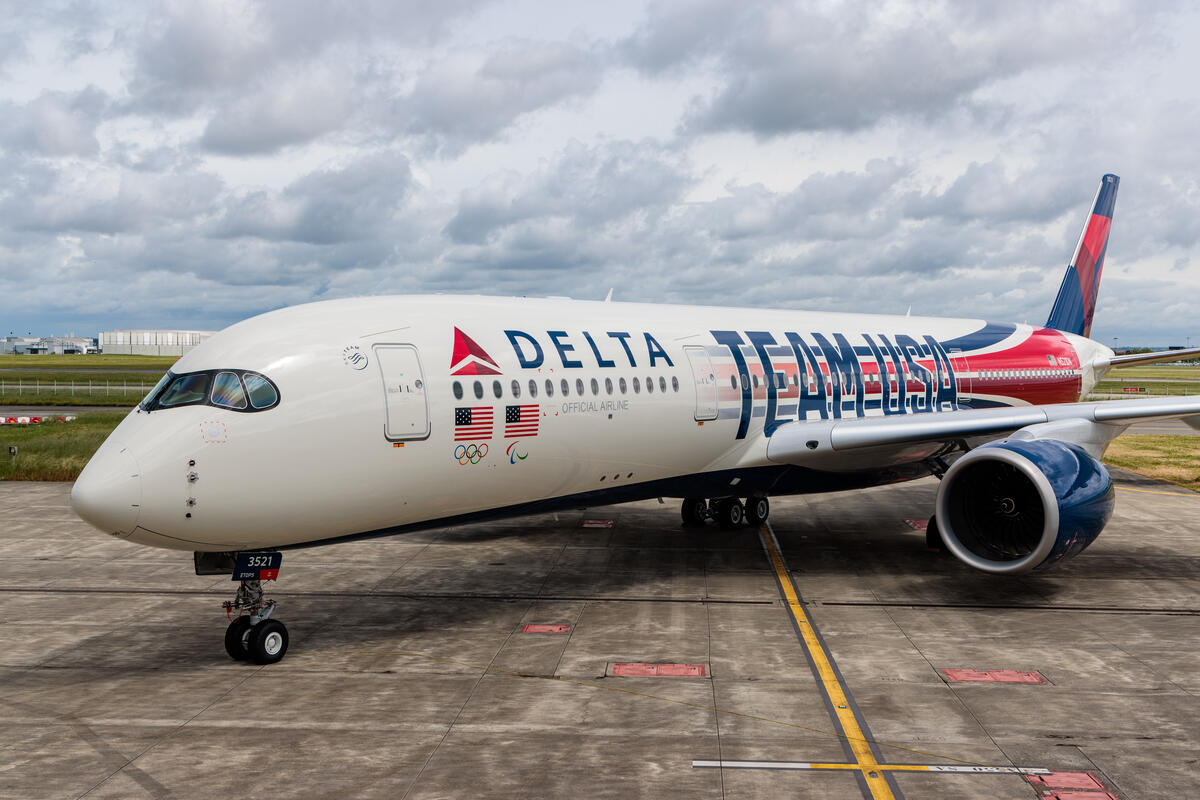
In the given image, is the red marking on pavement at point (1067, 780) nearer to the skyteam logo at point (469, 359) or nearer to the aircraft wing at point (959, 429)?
the skyteam logo at point (469, 359)

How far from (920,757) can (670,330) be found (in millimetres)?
8245

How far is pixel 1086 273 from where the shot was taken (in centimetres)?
2667

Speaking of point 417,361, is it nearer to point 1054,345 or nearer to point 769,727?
point 769,727

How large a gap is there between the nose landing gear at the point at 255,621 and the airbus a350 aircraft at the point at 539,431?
2 cm

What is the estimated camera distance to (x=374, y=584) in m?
15.9

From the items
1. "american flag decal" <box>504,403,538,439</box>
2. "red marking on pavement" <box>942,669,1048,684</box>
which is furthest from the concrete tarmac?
"american flag decal" <box>504,403,538,439</box>

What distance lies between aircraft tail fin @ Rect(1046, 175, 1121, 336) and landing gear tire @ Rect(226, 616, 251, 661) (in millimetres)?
21475

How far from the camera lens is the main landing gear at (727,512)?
20.4 meters

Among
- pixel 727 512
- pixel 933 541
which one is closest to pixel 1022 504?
pixel 933 541

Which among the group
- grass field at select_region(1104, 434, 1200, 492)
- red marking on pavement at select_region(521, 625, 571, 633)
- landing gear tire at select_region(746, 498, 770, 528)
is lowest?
grass field at select_region(1104, 434, 1200, 492)

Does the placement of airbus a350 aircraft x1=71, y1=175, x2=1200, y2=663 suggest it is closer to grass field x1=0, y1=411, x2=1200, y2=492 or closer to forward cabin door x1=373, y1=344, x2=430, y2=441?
forward cabin door x1=373, y1=344, x2=430, y2=441

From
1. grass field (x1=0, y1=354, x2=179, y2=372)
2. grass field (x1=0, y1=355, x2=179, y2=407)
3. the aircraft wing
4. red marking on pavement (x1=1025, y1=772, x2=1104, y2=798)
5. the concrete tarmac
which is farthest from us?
grass field (x1=0, y1=354, x2=179, y2=372)

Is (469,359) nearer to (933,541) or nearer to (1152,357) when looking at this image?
(933,541)

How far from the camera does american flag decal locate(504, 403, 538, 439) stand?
1241cm
